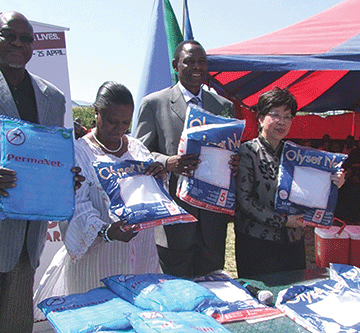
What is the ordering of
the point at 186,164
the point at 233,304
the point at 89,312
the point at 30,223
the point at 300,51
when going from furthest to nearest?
1. the point at 300,51
2. the point at 186,164
3. the point at 30,223
4. the point at 233,304
5. the point at 89,312

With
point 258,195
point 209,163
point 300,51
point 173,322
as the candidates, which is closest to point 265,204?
point 258,195

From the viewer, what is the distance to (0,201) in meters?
1.34

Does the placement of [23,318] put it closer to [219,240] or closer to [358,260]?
[219,240]

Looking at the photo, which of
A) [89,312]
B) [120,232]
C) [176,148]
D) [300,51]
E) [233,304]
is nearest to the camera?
[89,312]

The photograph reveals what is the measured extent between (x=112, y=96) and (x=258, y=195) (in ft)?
2.77

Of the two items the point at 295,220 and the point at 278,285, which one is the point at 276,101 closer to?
the point at 295,220

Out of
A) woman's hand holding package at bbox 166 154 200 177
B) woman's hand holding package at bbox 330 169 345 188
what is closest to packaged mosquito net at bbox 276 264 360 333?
woman's hand holding package at bbox 330 169 345 188

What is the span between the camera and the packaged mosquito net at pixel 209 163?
1.83 m

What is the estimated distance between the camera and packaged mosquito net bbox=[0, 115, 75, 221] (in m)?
1.34

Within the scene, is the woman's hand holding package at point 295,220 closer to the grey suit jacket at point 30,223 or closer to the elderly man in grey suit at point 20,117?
the elderly man in grey suit at point 20,117

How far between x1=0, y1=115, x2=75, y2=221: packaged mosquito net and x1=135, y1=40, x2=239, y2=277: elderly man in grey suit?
0.77 m

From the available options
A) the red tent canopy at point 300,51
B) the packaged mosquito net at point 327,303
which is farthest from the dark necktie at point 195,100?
the packaged mosquito net at point 327,303

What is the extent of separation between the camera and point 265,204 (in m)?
1.90

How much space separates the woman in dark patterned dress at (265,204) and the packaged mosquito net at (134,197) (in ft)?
1.46
